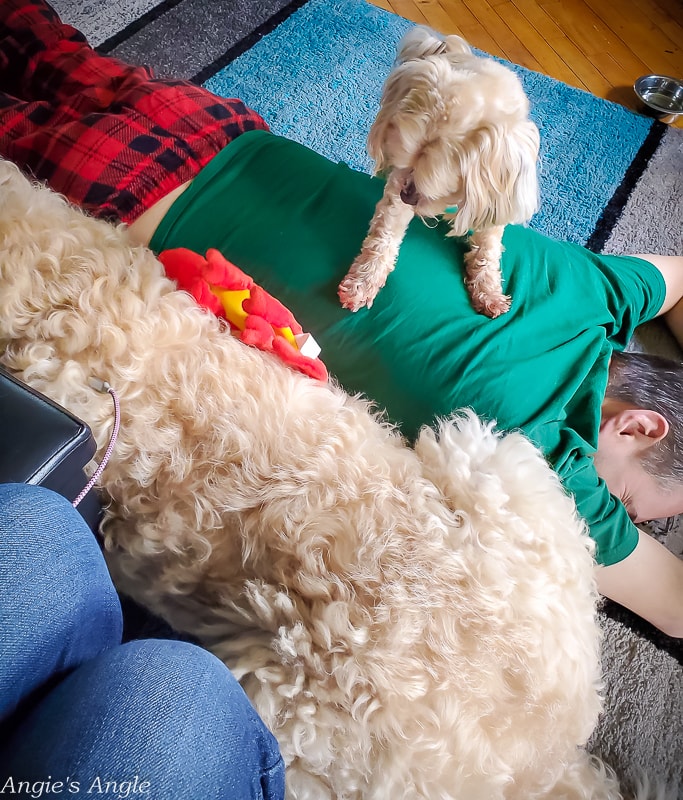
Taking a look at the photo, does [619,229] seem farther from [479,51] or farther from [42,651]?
[42,651]

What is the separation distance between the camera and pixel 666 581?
1.08 metres

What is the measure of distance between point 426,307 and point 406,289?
0.17 feet

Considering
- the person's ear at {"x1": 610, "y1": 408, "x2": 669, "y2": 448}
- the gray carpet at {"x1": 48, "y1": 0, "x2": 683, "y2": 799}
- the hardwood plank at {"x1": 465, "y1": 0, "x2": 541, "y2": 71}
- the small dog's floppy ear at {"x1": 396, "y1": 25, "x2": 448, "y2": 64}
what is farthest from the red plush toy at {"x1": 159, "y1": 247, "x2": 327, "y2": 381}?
the hardwood plank at {"x1": 465, "y1": 0, "x2": 541, "y2": 71}

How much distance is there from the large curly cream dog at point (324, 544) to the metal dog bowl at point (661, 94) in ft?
5.45

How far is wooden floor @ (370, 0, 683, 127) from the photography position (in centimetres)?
204

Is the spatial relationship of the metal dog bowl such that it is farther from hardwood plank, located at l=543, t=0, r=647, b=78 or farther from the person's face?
the person's face

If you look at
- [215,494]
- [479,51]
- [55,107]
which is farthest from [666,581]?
[479,51]

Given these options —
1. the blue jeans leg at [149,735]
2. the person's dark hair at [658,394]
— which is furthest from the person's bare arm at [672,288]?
the blue jeans leg at [149,735]

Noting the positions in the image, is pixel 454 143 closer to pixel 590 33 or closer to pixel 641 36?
pixel 590 33

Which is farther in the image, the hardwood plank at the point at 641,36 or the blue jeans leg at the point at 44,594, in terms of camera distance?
the hardwood plank at the point at 641,36

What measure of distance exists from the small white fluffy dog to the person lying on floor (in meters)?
0.11

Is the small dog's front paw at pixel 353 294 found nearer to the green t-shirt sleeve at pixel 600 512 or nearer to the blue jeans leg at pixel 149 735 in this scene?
the green t-shirt sleeve at pixel 600 512

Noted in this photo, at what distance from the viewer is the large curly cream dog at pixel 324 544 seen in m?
0.67

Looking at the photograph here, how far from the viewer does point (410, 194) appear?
98 centimetres
